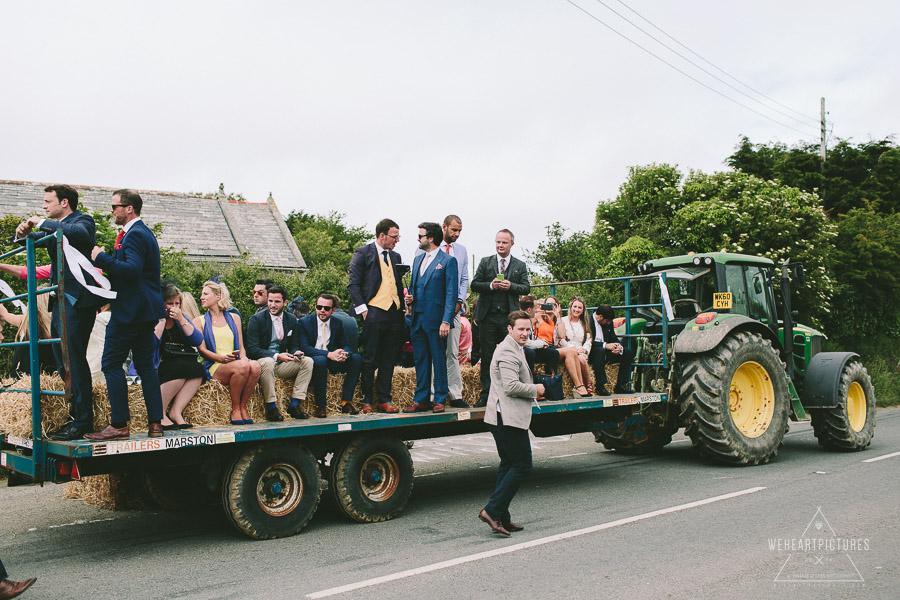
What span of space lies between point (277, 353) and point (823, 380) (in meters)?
8.29

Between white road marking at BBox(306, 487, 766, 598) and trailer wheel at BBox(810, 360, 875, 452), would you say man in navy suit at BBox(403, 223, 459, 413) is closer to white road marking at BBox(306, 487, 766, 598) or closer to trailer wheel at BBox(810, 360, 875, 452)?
white road marking at BBox(306, 487, 766, 598)

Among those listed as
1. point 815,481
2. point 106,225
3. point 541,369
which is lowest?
point 815,481

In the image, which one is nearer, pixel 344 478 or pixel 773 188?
pixel 344 478

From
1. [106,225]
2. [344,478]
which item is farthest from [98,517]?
[106,225]

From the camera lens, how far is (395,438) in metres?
7.43

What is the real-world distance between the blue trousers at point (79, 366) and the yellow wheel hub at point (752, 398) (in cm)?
812

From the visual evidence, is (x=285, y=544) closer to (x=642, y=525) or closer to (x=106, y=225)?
(x=642, y=525)

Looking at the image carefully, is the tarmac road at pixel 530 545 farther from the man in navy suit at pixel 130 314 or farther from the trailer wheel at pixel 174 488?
the man in navy suit at pixel 130 314

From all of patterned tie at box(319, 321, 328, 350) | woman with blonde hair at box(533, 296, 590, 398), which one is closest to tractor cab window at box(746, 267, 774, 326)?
woman with blonde hair at box(533, 296, 590, 398)

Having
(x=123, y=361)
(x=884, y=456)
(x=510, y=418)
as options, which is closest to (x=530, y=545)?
(x=510, y=418)

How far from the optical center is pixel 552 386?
8836mm

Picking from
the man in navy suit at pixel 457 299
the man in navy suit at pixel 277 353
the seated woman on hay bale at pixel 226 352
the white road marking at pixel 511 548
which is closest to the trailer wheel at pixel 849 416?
the white road marking at pixel 511 548

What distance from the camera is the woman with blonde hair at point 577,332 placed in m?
9.55

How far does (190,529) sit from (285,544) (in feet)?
4.47
